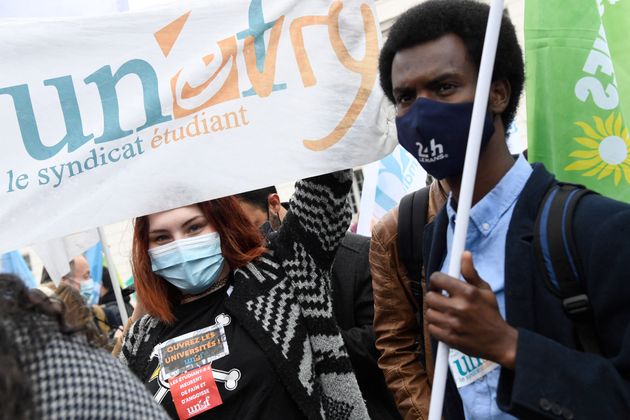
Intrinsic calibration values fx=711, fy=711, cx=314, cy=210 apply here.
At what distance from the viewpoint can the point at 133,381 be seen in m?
1.23

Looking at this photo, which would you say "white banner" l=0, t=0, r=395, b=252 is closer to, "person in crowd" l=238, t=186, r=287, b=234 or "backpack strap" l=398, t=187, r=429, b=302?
"backpack strap" l=398, t=187, r=429, b=302

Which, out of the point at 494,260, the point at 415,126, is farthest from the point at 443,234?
the point at 415,126

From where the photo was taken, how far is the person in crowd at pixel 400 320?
247 centimetres

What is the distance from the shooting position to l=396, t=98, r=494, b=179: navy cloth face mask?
1854 millimetres

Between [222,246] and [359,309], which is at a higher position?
[222,246]

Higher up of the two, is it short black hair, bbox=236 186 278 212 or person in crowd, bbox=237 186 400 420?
short black hair, bbox=236 186 278 212

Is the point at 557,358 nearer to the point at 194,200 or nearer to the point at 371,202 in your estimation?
the point at 194,200

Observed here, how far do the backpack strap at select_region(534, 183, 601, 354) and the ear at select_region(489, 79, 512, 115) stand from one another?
0.37 meters

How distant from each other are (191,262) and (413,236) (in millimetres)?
790

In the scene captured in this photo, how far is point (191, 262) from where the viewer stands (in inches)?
99.7

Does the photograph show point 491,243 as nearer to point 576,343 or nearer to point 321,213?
point 576,343

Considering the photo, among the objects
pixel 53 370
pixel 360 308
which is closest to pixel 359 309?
pixel 360 308

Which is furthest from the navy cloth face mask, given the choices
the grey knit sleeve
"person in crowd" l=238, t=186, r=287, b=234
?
"person in crowd" l=238, t=186, r=287, b=234

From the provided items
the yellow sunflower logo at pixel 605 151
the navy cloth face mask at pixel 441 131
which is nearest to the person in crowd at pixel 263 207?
the yellow sunflower logo at pixel 605 151
